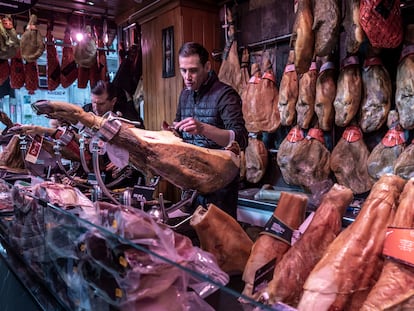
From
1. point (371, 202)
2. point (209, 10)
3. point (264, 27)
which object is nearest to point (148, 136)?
point (371, 202)

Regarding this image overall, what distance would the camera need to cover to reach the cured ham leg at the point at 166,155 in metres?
1.13

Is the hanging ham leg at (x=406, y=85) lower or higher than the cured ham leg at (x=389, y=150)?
higher

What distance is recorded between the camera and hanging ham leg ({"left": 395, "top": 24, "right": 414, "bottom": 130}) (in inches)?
89.7

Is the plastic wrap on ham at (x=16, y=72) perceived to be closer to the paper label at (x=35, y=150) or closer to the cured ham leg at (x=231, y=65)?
the cured ham leg at (x=231, y=65)

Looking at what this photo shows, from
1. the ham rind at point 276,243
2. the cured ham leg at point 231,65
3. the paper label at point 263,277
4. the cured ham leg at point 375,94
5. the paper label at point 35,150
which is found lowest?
the paper label at point 263,277

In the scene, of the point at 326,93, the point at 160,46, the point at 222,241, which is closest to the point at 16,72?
the point at 160,46

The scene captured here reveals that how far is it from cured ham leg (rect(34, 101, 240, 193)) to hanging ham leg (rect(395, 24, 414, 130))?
1505 millimetres

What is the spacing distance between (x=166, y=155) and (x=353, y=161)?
75.3 inches

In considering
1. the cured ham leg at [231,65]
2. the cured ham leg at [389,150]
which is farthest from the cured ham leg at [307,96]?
the cured ham leg at [231,65]

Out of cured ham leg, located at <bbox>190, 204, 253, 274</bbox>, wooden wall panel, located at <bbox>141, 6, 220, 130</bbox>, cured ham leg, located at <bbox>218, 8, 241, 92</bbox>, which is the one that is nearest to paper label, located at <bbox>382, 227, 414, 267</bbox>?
cured ham leg, located at <bbox>190, 204, 253, 274</bbox>

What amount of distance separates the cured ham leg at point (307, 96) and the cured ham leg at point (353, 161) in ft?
0.98

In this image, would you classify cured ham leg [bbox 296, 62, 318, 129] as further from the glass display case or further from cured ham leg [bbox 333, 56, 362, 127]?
the glass display case

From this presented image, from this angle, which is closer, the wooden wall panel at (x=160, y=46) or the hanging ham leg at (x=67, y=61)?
the wooden wall panel at (x=160, y=46)

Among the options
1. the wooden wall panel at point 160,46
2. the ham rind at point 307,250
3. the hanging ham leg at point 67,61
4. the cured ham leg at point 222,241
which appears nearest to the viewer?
the ham rind at point 307,250
